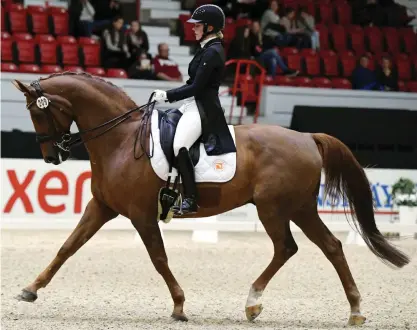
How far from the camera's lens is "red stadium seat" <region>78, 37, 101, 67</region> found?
599 inches

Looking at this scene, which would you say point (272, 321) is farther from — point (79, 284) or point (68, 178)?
point (68, 178)

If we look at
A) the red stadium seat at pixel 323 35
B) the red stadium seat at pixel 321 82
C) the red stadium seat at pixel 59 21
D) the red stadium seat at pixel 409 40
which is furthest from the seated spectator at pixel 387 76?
the red stadium seat at pixel 59 21

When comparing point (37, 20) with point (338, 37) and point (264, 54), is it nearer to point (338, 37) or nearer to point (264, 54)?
point (264, 54)

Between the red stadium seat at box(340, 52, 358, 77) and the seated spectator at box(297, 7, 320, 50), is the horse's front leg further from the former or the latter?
the seated spectator at box(297, 7, 320, 50)

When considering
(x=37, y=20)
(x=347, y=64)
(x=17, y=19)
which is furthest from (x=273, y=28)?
(x=17, y=19)

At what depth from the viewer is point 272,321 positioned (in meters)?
6.41

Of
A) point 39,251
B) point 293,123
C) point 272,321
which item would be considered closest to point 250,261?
point 39,251

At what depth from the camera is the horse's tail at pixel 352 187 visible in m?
6.78

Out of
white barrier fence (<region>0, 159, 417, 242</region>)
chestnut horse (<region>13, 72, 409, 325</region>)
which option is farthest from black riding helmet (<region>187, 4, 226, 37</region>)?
white barrier fence (<region>0, 159, 417, 242</region>)

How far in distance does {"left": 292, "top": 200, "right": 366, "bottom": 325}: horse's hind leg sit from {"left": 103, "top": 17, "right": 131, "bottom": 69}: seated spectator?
9.12m

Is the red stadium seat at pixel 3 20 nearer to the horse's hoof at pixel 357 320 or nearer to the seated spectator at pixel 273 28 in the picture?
the seated spectator at pixel 273 28

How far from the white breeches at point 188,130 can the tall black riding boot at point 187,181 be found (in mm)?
43

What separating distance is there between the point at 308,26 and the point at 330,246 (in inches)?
444

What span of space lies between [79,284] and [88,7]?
897cm
